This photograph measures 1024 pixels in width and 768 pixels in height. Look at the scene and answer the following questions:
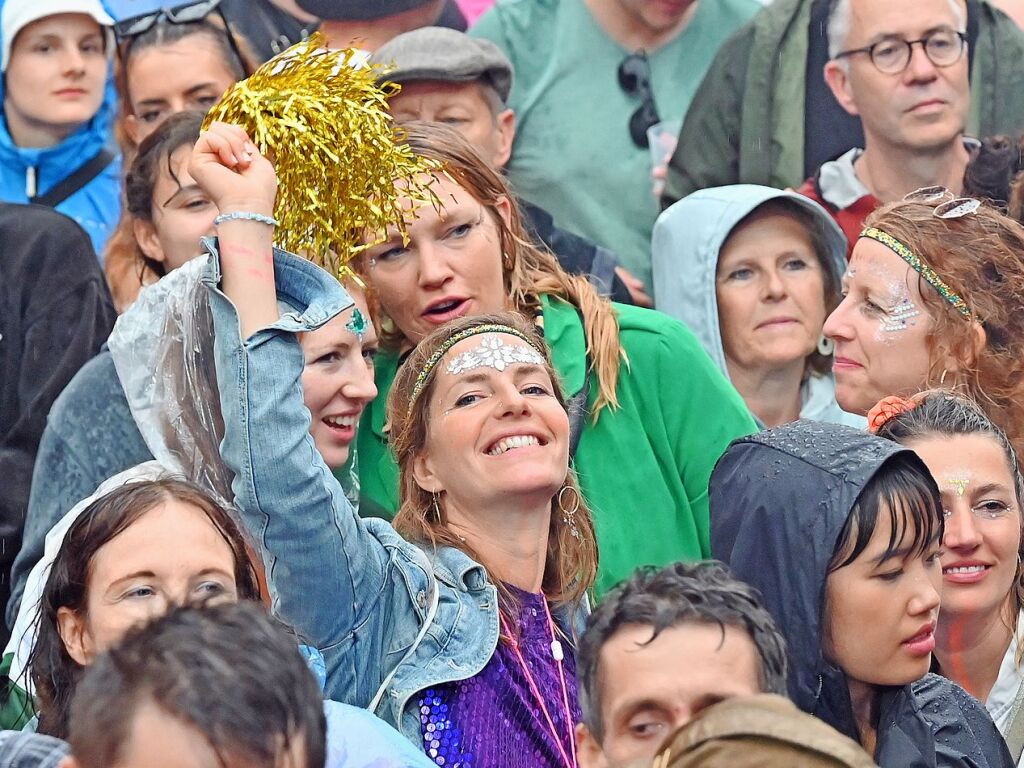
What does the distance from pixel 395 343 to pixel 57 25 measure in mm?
1751

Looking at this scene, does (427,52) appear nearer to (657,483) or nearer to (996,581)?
(657,483)

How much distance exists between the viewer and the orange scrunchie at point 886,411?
383 cm

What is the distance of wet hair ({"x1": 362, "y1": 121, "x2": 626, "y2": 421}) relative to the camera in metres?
4.23

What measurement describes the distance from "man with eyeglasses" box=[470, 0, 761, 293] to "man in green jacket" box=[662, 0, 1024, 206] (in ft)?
0.40

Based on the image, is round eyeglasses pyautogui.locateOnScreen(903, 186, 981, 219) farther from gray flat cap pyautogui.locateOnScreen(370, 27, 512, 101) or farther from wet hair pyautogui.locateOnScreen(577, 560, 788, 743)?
wet hair pyautogui.locateOnScreen(577, 560, 788, 743)

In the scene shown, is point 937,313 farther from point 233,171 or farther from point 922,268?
point 233,171

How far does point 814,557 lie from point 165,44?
9.66 ft

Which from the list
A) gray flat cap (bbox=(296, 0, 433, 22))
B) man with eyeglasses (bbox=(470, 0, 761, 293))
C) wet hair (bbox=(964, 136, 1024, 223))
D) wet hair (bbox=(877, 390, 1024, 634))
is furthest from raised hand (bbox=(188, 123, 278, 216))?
wet hair (bbox=(964, 136, 1024, 223))

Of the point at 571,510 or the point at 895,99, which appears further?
the point at 895,99

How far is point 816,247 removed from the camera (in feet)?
16.6

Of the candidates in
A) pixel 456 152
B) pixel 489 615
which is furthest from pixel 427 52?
pixel 489 615

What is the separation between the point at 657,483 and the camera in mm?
4059

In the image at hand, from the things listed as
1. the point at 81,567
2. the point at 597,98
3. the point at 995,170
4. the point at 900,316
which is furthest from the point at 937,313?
the point at 81,567

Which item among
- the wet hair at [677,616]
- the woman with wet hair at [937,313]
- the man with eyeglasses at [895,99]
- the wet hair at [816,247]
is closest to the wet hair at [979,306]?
the woman with wet hair at [937,313]
